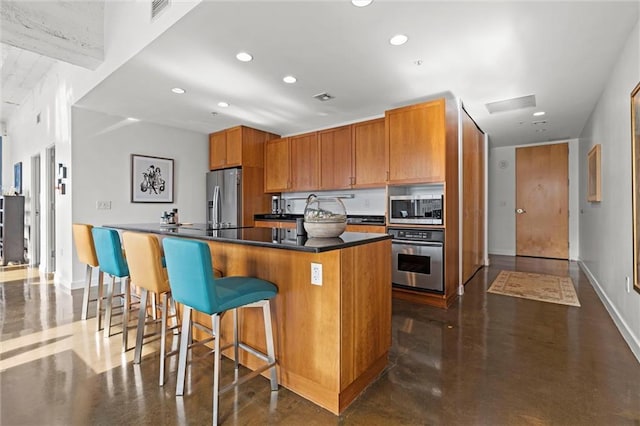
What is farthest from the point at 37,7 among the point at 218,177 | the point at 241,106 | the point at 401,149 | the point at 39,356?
the point at 401,149

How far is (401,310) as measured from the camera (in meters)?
3.45

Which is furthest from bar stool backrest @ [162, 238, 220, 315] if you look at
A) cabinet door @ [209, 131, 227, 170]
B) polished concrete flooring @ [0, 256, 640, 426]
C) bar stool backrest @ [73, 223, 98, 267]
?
cabinet door @ [209, 131, 227, 170]

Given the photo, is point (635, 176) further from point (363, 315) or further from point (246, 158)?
point (246, 158)

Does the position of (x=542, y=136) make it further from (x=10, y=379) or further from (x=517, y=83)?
(x=10, y=379)

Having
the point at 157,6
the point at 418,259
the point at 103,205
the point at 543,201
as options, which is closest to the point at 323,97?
the point at 157,6

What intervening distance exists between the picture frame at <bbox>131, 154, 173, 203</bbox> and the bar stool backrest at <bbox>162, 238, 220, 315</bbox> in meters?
3.70

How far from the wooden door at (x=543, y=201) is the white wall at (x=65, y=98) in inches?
284

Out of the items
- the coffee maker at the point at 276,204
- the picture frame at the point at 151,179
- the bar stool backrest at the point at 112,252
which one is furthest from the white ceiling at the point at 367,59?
the coffee maker at the point at 276,204

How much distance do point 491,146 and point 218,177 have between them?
19.6 feet

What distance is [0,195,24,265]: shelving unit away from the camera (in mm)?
6133

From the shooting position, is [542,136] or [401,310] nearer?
[401,310]

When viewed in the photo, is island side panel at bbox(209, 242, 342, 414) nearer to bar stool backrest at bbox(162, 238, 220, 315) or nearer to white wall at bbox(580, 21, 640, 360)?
bar stool backrest at bbox(162, 238, 220, 315)

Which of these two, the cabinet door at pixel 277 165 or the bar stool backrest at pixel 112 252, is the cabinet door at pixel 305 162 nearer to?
the cabinet door at pixel 277 165

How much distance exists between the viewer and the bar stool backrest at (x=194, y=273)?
5.18ft
